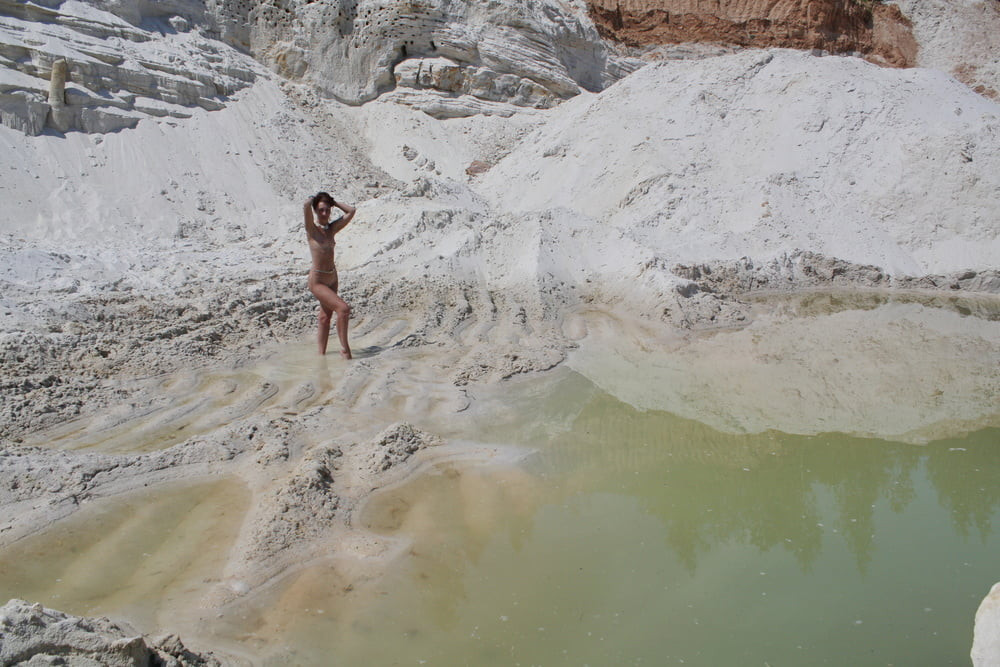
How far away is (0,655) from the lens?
1862 millimetres

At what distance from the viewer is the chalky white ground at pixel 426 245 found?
429cm

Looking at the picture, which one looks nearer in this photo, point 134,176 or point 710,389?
point 710,389

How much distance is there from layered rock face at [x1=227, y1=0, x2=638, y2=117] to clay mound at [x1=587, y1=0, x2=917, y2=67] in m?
6.95

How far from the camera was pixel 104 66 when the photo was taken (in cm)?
1093

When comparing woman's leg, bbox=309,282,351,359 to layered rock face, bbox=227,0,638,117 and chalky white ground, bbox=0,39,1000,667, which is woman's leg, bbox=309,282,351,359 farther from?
layered rock face, bbox=227,0,638,117

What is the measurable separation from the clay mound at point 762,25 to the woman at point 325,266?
18139 millimetres

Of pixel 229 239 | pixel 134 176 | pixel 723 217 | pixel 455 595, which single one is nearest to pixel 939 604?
pixel 455 595

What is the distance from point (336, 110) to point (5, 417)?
11490mm

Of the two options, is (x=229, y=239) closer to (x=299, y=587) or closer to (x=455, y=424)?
(x=455, y=424)

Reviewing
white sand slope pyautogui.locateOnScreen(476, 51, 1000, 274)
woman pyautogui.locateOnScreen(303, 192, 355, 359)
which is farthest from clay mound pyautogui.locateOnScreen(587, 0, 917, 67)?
woman pyautogui.locateOnScreen(303, 192, 355, 359)

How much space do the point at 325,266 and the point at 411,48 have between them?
1090cm

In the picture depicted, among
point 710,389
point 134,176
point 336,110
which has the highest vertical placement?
point 336,110

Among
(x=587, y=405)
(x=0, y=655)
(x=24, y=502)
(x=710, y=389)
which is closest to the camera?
(x=0, y=655)

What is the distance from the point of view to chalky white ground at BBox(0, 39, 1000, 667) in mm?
4289
